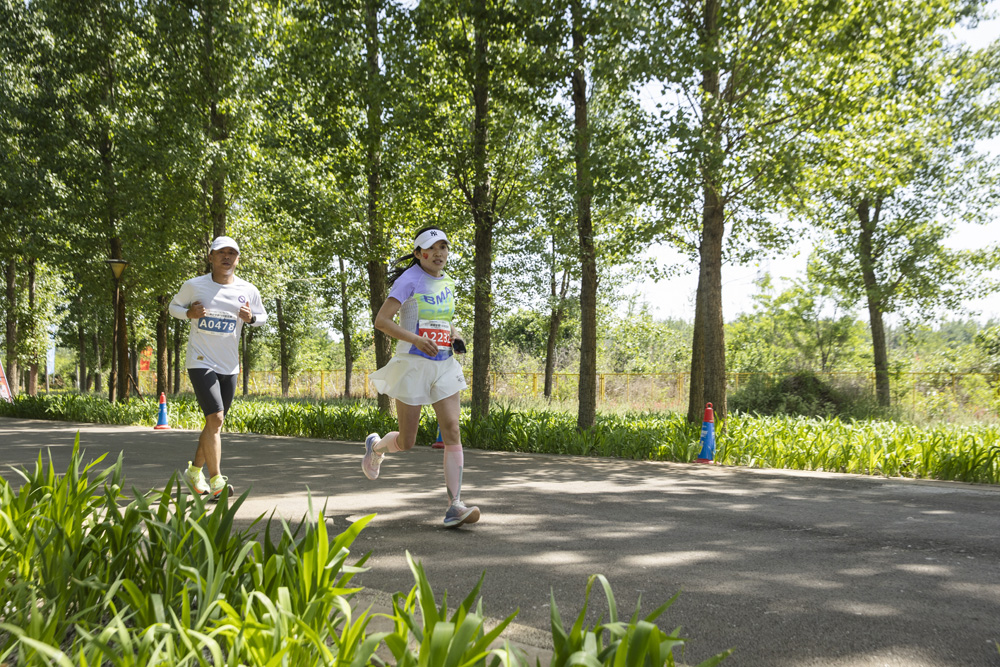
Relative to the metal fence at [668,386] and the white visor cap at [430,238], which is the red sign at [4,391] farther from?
the white visor cap at [430,238]

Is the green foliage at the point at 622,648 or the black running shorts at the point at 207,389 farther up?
the black running shorts at the point at 207,389

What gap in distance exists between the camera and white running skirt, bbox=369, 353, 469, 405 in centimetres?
483

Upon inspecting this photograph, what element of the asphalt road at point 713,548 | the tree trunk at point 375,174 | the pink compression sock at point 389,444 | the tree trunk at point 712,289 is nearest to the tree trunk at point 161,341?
the tree trunk at point 375,174

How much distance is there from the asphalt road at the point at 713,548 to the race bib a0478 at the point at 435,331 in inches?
49.4

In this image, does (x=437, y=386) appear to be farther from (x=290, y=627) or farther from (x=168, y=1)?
(x=168, y=1)

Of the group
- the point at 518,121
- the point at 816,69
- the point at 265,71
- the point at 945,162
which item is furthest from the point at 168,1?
Answer: the point at 945,162

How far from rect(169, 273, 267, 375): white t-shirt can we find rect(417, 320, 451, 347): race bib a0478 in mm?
1704

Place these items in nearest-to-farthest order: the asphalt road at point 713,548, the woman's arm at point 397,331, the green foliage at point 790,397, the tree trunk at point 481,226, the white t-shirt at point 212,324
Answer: the asphalt road at point 713,548 < the woman's arm at point 397,331 < the white t-shirt at point 212,324 < the tree trunk at point 481,226 < the green foliage at point 790,397

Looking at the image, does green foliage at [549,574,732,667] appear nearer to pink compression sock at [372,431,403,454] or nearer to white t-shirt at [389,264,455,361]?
white t-shirt at [389,264,455,361]

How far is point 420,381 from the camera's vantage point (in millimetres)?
4848

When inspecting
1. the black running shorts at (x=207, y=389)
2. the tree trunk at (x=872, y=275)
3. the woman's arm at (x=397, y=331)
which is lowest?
the black running shorts at (x=207, y=389)

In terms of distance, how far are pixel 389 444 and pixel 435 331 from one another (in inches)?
39.1

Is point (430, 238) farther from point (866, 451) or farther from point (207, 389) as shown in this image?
point (866, 451)

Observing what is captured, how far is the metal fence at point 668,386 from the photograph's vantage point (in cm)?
1892
